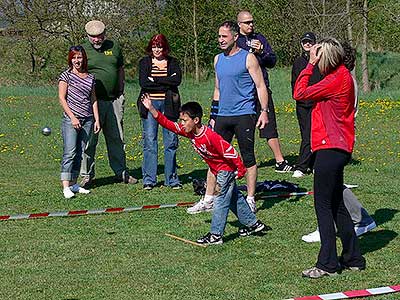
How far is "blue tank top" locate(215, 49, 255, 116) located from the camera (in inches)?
339

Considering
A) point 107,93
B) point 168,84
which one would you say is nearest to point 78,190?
point 107,93

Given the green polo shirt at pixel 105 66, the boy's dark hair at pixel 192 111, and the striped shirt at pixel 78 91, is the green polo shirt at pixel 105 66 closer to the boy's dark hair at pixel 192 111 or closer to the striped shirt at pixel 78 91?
the striped shirt at pixel 78 91

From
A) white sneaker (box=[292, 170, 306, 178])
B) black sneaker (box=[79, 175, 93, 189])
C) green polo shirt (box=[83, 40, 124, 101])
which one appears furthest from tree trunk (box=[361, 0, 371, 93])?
black sneaker (box=[79, 175, 93, 189])

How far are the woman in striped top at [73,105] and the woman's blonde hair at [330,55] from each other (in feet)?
14.6

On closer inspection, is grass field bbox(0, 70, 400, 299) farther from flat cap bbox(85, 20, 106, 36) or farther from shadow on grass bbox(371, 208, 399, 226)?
flat cap bbox(85, 20, 106, 36)

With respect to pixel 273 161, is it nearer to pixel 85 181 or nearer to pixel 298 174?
pixel 298 174

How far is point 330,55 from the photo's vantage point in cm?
642

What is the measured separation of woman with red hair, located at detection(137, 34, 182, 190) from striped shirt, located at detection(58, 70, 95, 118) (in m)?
0.69

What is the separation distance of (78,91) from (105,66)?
0.71 meters

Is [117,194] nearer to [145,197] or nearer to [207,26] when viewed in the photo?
[145,197]

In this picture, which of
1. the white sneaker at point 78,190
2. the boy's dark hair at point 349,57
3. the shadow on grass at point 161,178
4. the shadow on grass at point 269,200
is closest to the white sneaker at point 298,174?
the shadow on grass at point 161,178

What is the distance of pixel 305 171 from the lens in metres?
11.9

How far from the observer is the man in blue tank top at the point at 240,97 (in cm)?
855

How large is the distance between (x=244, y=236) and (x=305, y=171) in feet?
13.3
